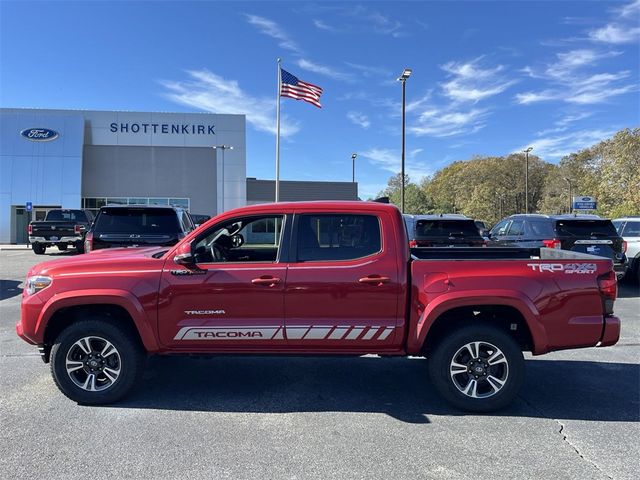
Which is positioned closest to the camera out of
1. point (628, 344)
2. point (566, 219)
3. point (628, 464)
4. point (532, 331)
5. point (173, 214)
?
point (628, 464)

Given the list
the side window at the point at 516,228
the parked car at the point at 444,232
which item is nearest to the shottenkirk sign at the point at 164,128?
the side window at the point at 516,228

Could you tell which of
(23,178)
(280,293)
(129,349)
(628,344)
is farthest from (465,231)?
(23,178)

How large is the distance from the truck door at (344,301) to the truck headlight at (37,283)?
2180 millimetres

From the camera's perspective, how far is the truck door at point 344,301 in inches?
167

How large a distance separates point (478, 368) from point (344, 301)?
1.33 m

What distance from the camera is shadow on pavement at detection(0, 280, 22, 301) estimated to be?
34.1 ft

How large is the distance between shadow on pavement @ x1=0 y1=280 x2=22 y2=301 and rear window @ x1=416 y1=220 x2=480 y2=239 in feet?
28.9

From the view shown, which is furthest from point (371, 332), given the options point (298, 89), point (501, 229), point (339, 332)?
point (298, 89)

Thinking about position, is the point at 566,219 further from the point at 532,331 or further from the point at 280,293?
the point at 280,293

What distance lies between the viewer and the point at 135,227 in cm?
817

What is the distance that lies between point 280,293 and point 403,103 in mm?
20022

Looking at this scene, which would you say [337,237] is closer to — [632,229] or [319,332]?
[319,332]

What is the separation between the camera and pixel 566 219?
10367 millimetres

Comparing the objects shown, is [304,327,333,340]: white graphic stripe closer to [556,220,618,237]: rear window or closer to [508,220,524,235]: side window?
[556,220,618,237]: rear window
